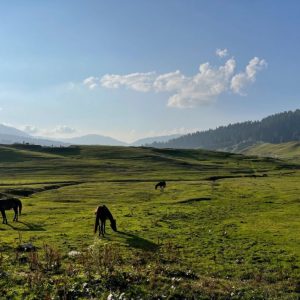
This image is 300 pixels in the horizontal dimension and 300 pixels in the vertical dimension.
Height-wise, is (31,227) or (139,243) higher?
(139,243)

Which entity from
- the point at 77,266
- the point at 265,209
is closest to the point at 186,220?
the point at 265,209

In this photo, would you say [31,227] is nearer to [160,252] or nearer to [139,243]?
[139,243]

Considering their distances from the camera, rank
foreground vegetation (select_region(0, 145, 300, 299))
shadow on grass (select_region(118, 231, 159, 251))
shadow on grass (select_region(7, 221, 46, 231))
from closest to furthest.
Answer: foreground vegetation (select_region(0, 145, 300, 299)), shadow on grass (select_region(118, 231, 159, 251)), shadow on grass (select_region(7, 221, 46, 231))

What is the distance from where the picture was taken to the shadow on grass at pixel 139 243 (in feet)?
105

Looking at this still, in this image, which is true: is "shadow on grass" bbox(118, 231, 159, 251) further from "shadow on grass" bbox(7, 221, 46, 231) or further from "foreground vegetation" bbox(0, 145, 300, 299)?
"shadow on grass" bbox(7, 221, 46, 231)

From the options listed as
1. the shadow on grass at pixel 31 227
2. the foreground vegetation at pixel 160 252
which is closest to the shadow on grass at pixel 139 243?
the foreground vegetation at pixel 160 252

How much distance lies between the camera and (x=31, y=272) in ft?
73.6

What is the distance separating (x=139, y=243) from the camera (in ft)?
110

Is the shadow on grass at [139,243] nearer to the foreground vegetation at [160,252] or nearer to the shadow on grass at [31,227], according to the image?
the foreground vegetation at [160,252]

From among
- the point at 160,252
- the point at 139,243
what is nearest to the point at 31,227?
the point at 139,243

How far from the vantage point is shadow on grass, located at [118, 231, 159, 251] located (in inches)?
1260

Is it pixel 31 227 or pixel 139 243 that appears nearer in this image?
pixel 139 243

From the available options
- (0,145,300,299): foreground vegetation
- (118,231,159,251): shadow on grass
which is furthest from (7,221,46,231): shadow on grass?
(118,231,159,251): shadow on grass

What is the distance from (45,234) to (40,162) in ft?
460
